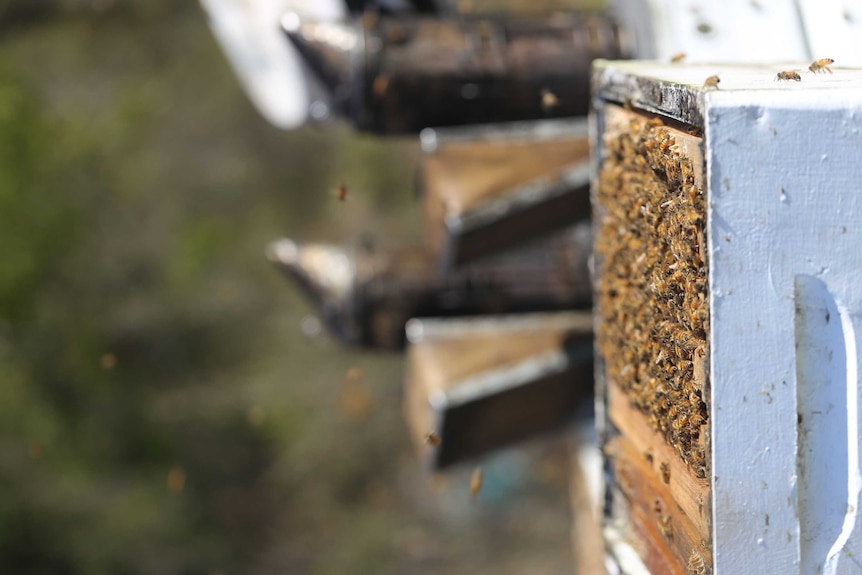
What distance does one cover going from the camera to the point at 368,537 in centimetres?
758

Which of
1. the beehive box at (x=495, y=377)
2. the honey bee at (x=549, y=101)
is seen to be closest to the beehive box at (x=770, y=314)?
the honey bee at (x=549, y=101)

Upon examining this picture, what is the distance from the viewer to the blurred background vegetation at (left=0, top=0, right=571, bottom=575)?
7.38 meters

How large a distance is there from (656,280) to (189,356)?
678 cm

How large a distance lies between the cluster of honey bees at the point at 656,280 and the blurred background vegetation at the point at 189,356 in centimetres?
536

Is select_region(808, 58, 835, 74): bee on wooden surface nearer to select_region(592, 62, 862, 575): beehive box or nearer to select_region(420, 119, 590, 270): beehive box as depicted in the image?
select_region(592, 62, 862, 575): beehive box

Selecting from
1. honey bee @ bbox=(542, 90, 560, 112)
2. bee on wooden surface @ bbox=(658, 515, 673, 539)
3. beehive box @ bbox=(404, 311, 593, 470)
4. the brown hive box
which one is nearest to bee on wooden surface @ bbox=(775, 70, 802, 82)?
the brown hive box

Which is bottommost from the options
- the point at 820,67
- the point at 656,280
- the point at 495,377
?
the point at 495,377

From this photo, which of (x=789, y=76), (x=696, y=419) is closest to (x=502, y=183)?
(x=789, y=76)

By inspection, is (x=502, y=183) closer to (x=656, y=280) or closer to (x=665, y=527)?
(x=656, y=280)

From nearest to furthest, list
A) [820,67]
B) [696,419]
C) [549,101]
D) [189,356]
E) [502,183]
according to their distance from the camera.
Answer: [696,419]
[820,67]
[549,101]
[502,183]
[189,356]

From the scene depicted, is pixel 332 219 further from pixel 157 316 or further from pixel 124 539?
pixel 124 539

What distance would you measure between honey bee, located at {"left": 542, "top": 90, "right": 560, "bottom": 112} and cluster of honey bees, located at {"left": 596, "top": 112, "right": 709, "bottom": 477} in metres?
0.99

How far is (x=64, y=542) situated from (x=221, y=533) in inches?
53.5

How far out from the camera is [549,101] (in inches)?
124
